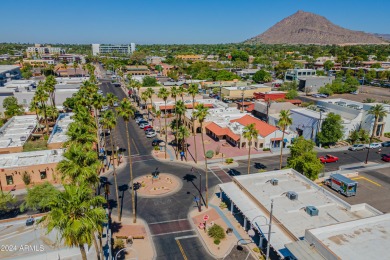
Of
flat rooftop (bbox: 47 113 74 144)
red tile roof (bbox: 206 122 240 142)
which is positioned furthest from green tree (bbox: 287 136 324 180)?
flat rooftop (bbox: 47 113 74 144)

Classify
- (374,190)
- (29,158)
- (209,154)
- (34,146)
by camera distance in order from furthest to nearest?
(209,154) < (34,146) < (29,158) < (374,190)

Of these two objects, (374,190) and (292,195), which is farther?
(374,190)

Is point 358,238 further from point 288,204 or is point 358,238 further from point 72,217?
point 72,217

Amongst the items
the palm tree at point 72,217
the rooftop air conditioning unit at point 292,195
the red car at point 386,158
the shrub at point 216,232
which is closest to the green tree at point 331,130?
the red car at point 386,158

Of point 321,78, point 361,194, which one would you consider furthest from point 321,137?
point 321,78

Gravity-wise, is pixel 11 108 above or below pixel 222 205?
above

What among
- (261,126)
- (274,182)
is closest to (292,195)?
(274,182)

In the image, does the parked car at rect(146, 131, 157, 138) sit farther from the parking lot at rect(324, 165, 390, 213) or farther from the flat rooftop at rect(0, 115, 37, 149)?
the parking lot at rect(324, 165, 390, 213)
